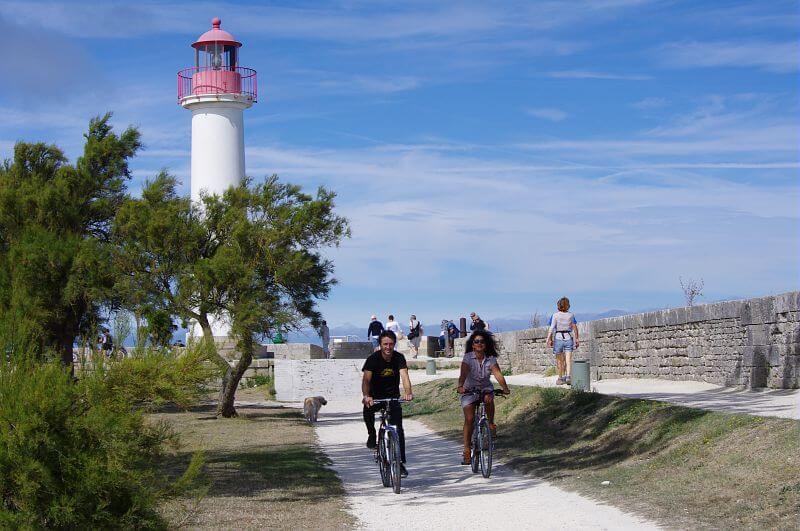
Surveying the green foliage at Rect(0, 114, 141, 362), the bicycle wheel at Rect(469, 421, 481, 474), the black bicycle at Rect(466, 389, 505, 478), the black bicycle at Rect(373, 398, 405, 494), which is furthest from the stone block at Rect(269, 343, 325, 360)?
the black bicycle at Rect(373, 398, 405, 494)

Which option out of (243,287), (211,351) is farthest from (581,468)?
(243,287)

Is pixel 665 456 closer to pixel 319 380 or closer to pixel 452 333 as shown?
pixel 319 380

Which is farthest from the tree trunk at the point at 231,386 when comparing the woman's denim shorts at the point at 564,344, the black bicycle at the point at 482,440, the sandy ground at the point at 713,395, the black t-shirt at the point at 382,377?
the black t-shirt at the point at 382,377

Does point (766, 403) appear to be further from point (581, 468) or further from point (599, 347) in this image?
point (599, 347)

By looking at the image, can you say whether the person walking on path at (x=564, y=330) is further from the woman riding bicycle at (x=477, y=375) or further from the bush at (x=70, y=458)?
the bush at (x=70, y=458)

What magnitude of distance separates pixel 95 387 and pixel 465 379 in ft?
16.5

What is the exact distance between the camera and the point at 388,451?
38.2 ft

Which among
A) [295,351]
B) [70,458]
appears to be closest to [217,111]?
[295,351]

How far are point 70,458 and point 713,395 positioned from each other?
1117 centimetres

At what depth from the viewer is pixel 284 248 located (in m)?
22.6

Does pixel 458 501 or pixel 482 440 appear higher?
pixel 482 440

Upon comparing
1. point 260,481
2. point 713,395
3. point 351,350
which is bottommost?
point 260,481

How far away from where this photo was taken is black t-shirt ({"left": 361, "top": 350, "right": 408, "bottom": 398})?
1200cm

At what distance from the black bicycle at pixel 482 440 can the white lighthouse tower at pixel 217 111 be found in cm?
2191
